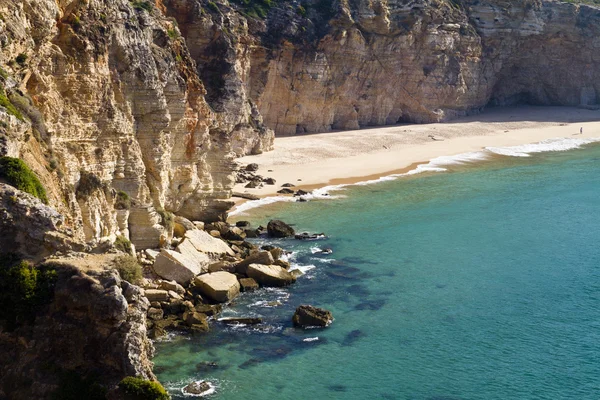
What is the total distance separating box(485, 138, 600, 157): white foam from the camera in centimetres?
8156

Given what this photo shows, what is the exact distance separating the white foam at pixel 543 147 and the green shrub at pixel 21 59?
6138 centimetres

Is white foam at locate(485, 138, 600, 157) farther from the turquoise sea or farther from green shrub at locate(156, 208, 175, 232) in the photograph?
green shrub at locate(156, 208, 175, 232)

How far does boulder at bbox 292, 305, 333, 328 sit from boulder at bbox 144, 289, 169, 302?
5918 millimetres

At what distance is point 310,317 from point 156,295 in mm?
7007

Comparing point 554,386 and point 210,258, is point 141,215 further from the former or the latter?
point 554,386

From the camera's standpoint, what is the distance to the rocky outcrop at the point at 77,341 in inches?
763

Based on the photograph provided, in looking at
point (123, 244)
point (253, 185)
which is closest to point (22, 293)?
point (123, 244)

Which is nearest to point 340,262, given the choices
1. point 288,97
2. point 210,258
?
point 210,258

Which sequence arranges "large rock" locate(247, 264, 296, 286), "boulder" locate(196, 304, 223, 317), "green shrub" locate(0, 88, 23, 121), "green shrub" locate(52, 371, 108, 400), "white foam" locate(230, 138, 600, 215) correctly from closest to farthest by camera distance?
"green shrub" locate(52, 371, 108, 400)
"green shrub" locate(0, 88, 23, 121)
"boulder" locate(196, 304, 223, 317)
"large rock" locate(247, 264, 296, 286)
"white foam" locate(230, 138, 600, 215)

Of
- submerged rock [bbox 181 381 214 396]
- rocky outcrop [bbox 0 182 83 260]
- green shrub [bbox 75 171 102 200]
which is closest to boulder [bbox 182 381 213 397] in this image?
submerged rock [bbox 181 381 214 396]

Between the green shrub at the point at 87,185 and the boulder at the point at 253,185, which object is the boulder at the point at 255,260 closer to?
the green shrub at the point at 87,185

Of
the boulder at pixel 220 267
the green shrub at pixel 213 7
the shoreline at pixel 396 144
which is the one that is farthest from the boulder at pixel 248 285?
the green shrub at pixel 213 7

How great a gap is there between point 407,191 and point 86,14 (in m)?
34.1

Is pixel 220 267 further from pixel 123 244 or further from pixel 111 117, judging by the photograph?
pixel 111 117
